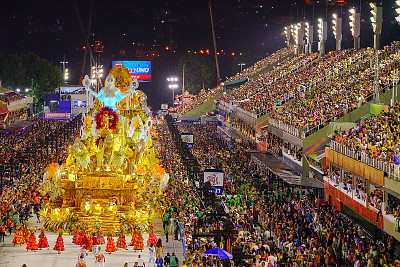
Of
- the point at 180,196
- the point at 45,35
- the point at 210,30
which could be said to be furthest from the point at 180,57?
the point at 180,196

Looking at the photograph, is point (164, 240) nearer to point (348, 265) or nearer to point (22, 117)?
point (348, 265)

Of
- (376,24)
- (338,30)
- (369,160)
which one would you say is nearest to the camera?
(369,160)

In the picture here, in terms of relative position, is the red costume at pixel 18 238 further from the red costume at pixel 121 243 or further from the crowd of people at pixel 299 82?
the crowd of people at pixel 299 82

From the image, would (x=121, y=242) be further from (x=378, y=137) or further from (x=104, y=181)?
(x=378, y=137)

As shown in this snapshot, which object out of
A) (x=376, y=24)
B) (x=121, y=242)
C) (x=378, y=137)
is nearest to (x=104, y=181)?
(x=121, y=242)

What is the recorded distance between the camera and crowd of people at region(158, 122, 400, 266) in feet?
87.8

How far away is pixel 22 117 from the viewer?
91.1m

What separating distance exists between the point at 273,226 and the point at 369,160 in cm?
529

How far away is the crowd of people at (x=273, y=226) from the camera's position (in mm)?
26766

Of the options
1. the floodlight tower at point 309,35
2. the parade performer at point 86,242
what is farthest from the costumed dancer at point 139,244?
the floodlight tower at point 309,35

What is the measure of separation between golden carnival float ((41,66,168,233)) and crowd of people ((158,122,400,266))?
7.53ft

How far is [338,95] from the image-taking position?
51.4 metres

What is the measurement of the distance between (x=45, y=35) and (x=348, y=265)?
360 feet

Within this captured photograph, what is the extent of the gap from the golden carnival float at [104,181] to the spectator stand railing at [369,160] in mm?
9203
